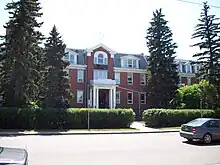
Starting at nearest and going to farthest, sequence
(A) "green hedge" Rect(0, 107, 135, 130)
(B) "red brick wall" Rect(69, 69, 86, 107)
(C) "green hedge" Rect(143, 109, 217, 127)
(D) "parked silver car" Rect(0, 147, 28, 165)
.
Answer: (D) "parked silver car" Rect(0, 147, 28, 165) → (A) "green hedge" Rect(0, 107, 135, 130) → (C) "green hedge" Rect(143, 109, 217, 127) → (B) "red brick wall" Rect(69, 69, 86, 107)

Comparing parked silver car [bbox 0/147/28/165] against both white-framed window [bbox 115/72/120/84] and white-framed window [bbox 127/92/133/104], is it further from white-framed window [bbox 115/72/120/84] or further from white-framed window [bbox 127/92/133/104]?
white-framed window [bbox 127/92/133/104]

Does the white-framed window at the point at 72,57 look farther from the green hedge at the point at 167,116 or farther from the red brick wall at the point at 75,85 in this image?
the green hedge at the point at 167,116

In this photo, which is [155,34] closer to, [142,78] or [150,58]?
[150,58]

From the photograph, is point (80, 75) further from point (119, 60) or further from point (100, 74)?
point (119, 60)

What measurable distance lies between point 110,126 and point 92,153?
19.4 meters

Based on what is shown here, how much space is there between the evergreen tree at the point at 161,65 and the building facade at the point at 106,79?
464 cm

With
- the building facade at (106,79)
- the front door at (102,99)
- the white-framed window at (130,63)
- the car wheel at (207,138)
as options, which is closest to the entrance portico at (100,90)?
the building facade at (106,79)

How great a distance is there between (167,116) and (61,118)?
38.6ft

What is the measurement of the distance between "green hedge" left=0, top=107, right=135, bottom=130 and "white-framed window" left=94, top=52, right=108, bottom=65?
17847 mm

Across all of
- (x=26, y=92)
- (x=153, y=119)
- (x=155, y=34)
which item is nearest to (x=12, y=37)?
(x=26, y=92)

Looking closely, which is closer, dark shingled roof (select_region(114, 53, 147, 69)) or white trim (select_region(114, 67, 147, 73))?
white trim (select_region(114, 67, 147, 73))

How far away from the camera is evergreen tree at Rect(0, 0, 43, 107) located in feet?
103

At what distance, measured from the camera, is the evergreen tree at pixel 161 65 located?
149 feet

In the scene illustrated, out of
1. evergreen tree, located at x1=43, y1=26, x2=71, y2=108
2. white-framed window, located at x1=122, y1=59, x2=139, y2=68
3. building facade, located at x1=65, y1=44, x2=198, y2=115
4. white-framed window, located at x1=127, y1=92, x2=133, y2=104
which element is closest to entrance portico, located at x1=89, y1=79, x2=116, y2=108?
building facade, located at x1=65, y1=44, x2=198, y2=115
